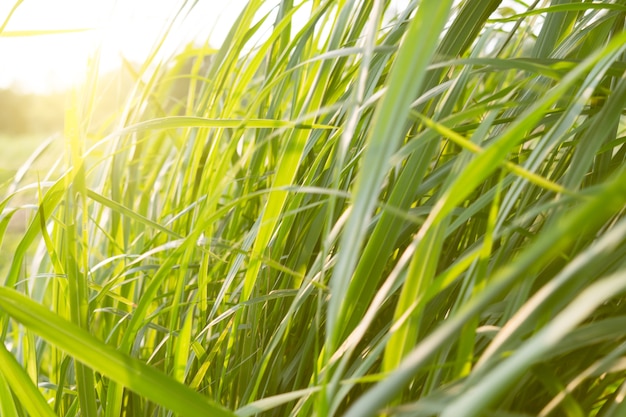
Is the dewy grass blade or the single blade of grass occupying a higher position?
the dewy grass blade

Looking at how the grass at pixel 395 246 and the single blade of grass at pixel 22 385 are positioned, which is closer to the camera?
the grass at pixel 395 246

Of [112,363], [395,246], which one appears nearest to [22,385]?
[112,363]

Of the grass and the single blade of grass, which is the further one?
the single blade of grass

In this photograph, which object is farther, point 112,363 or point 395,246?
point 395,246

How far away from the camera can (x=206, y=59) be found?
5.75ft

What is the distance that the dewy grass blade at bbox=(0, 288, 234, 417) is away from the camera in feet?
1.15

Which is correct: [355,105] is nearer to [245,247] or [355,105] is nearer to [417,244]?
[417,244]

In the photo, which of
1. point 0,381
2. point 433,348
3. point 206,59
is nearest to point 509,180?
point 433,348

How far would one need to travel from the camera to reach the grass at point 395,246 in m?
0.27

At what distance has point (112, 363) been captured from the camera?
1.17ft

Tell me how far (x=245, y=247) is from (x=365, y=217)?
28 centimetres

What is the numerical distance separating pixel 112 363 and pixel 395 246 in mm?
235

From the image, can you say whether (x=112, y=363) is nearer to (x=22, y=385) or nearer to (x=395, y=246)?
(x=22, y=385)

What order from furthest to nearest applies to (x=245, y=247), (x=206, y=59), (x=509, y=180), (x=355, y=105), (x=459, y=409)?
(x=206, y=59), (x=245, y=247), (x=509, y=180), (x=355, y=105), (x=459, y=409)
